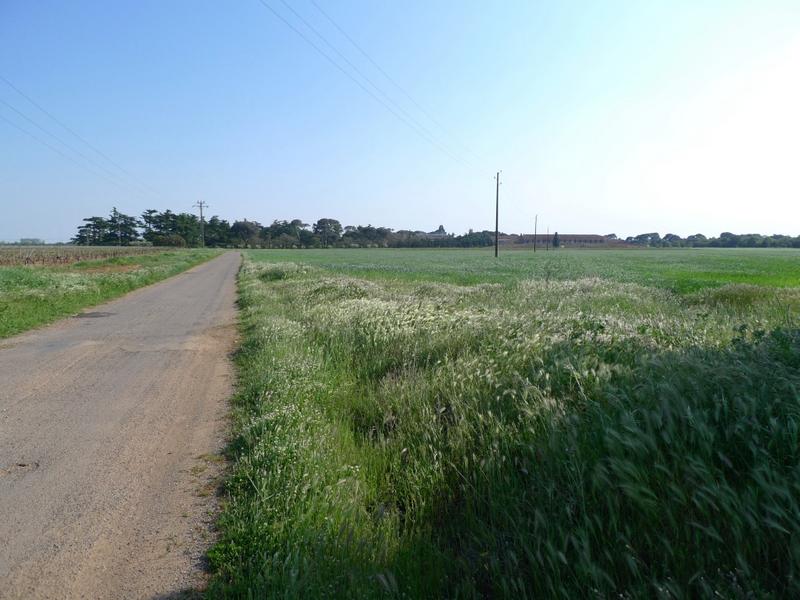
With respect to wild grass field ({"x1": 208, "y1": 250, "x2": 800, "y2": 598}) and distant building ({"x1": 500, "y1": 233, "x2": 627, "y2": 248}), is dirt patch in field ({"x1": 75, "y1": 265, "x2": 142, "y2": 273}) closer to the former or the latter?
wild grass field ({"x1": 208, "y1": 250, "x2": 800, "y2": 598})

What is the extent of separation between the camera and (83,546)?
3.20 m

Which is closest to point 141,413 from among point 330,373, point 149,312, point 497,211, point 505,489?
point 330,373

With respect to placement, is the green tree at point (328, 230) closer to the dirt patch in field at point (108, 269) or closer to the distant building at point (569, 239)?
the distant building at point (569, 239)

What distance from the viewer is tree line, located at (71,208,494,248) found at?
12231 centimetres

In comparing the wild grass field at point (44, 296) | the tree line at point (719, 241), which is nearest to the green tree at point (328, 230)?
the tree line at point (719, 241)

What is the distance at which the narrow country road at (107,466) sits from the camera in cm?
296

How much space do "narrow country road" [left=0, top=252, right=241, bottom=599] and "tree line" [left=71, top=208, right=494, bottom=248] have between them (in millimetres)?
114756

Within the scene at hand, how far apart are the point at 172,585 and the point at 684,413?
10.2ft

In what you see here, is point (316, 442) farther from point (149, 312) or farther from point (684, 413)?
point (149, 312)

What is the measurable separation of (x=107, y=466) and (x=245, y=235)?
142 m

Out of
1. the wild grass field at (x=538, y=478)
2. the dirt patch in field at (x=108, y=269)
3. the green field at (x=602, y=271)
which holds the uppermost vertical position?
the wild grass field at (x=538, y=478)

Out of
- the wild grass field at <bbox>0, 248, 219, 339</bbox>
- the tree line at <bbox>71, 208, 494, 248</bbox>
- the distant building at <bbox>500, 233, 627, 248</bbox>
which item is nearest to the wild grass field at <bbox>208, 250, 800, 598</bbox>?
the wild grass field at <bbox>0, 248, 219, 339</bbox>

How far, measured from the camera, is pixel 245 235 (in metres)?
139

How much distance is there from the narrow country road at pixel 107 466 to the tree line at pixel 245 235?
115 m
